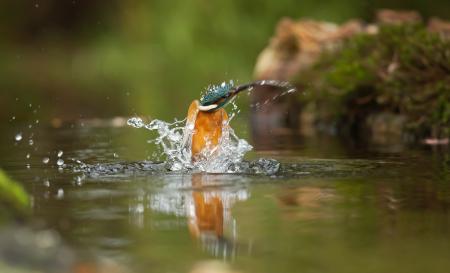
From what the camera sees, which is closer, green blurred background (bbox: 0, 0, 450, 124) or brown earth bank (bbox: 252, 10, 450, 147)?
brown earth bank (bbox: 252, 10, 450, 147)

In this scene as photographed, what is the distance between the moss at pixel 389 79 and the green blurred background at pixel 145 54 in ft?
8.81

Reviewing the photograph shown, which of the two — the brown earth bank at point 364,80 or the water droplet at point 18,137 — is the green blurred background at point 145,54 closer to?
the brown earth bank at point 364,80

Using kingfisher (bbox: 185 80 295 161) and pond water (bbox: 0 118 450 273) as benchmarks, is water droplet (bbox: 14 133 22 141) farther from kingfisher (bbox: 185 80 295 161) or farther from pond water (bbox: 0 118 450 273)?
kingfisher (bbox: 185 80 295 161)

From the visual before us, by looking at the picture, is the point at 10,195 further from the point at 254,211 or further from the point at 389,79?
the point at 389,79

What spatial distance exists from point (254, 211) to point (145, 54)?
21.4 metres

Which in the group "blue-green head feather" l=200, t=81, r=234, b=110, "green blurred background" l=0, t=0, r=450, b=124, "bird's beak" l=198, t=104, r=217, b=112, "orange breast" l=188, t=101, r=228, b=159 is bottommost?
"orange breast" l=188, t=101, r=228, b=159

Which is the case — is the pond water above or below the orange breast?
below

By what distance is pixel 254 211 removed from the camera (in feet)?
19.4

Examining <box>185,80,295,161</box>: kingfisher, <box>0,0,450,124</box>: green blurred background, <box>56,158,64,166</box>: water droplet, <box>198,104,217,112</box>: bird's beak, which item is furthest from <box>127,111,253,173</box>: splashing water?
<box>0,0,450,124</box>: green blurred background

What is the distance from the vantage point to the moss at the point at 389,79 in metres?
10.9

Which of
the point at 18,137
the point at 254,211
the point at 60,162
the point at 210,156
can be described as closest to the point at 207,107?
the point at 210,156

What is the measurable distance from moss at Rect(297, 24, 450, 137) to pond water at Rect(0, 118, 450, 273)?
3.92ft

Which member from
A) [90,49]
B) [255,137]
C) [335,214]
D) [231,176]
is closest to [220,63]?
[90,49]

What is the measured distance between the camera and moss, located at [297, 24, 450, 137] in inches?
430
